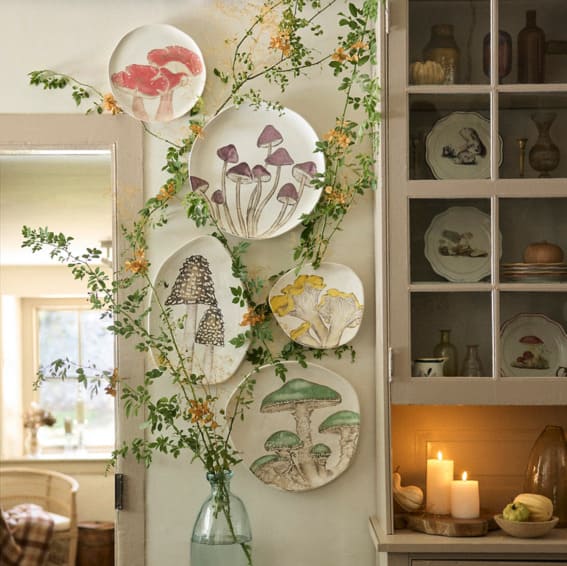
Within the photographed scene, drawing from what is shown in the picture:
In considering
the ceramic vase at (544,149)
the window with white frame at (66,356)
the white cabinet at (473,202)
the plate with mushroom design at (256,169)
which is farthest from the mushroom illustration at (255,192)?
the window with white frame at (66,356)

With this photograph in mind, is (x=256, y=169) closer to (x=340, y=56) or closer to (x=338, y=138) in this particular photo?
(x=338, y=138)

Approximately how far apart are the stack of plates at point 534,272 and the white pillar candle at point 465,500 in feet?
1.80

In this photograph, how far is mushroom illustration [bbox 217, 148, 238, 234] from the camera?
2553 millimetres

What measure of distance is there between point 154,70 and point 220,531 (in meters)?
1.25

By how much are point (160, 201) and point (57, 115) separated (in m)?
0.37

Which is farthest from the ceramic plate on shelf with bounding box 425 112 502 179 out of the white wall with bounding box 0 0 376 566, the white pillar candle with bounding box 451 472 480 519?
the white pillar candle with bounding box 451 472 480 519

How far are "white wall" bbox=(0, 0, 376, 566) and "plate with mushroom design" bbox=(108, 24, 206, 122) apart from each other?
0.05 m

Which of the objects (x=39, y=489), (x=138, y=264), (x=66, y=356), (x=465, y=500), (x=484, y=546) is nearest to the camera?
(x=484, y=546)

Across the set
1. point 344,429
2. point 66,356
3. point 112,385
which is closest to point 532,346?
point 344,429

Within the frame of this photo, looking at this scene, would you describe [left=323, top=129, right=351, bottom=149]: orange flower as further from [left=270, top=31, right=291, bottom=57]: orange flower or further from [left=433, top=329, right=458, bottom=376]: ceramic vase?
[left=433, top=329, right=458, bottom=376]: ceramic vase

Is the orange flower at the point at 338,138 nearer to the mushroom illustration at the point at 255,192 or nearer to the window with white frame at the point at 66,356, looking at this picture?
the mushroom illustration at the point at 255,192

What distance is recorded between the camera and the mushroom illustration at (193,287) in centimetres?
256

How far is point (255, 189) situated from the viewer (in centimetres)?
256

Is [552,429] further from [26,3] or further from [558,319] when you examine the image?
[26,3]
